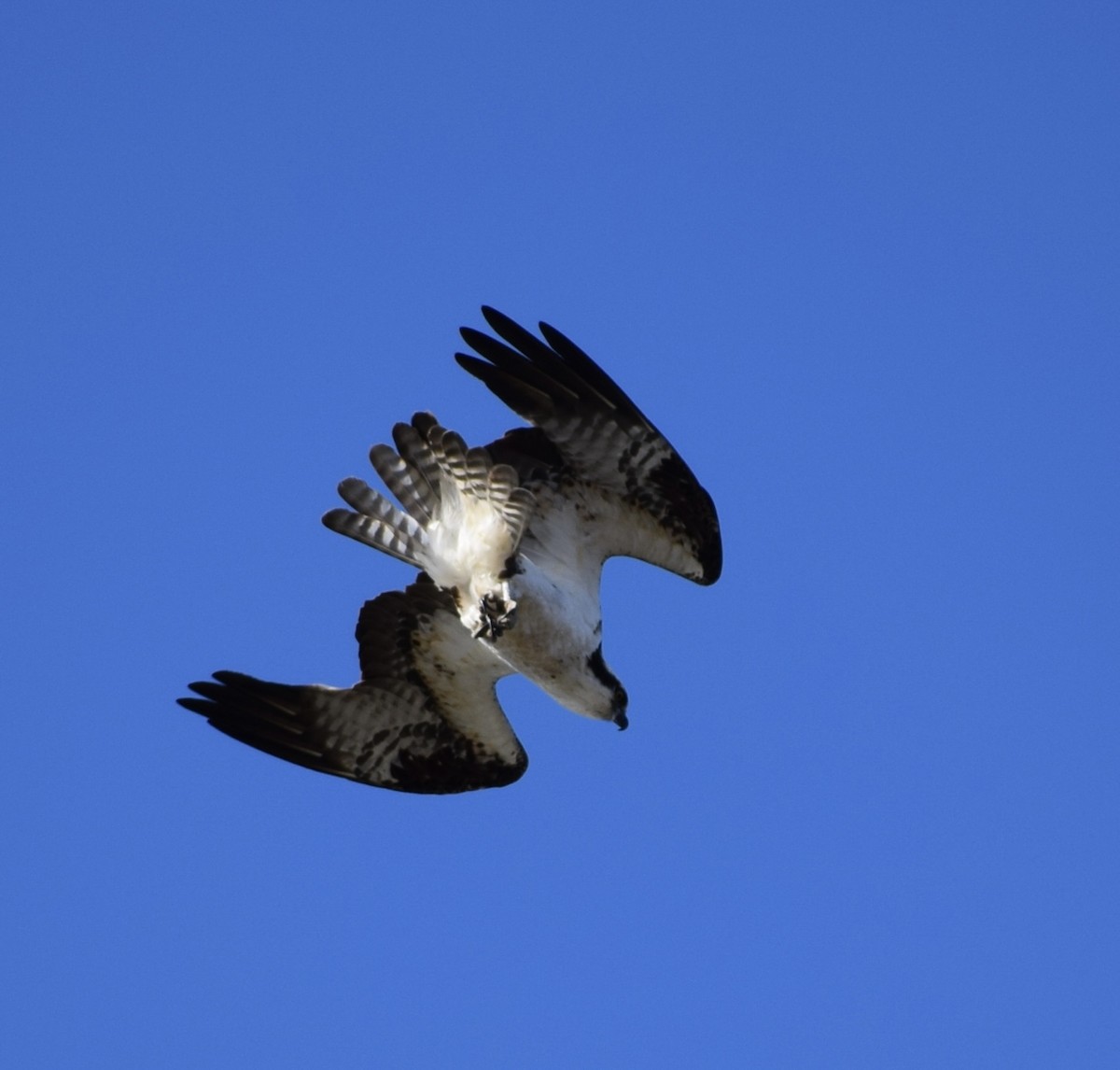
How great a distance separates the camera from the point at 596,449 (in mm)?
9680

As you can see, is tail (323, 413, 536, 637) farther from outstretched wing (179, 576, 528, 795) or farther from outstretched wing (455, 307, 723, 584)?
outstretched wing (179, 576, 528, 795)

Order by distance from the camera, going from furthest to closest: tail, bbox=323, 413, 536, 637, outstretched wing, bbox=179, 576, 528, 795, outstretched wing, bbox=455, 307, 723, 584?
outstretched wing, bbox=179, 576, 528, 795 → outstretched wing, bbox=455, 307, 723, 584 → tail, bbox=323, 413, 536, 637

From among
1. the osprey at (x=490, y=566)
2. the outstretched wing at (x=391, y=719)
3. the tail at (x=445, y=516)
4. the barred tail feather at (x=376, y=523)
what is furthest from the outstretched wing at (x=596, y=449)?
the outstretched wing at (x=391, y=719)

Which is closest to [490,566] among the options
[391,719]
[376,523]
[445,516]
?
[445,516]

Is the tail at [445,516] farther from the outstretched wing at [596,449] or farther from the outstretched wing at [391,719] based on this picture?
the outstretched wing at [391,719]

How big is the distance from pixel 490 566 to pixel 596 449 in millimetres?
903

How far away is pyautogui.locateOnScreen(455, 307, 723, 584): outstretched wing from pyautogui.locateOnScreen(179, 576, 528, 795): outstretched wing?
3.82 feet

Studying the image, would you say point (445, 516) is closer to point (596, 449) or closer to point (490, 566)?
point (490, 566)

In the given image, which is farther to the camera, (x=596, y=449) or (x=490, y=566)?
(x=596, y=449)

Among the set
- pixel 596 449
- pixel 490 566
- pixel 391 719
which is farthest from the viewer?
pixel 391 719

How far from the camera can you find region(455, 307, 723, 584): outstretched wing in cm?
952

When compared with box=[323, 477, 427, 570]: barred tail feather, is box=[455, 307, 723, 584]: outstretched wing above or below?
above

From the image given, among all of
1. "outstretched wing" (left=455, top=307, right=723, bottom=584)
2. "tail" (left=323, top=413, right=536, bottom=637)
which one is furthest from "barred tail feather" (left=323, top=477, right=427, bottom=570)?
"outstretched wing" (left=455, top=307, right=723, bottom=584)

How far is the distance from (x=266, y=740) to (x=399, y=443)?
2.13m
